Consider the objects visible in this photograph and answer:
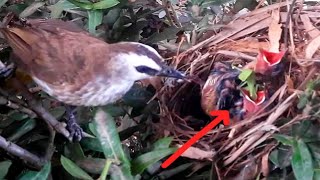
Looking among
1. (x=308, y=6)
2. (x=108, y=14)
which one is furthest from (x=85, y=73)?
(x=308, y=6)

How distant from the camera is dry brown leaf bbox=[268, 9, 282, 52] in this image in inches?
36.2

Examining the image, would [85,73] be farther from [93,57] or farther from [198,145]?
[198,145]

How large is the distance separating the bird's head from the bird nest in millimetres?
113

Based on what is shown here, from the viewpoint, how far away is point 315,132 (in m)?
0.80

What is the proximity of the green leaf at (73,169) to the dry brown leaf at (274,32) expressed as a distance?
34 cm

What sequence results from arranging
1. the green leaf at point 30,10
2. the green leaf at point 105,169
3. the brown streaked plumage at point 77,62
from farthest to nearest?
the green leaf at point 30,10 → the brown streaked plumage at point 77,62 → the green leaf at point 105,169

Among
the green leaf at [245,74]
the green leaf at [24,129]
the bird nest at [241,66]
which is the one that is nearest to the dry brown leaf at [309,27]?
the bird nest at [241,66]

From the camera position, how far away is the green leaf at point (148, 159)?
0.77 metres

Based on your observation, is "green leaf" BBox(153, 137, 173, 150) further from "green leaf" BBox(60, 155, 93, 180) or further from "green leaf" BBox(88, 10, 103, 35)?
"green leaf" BBox(88, 10, 103, 35)

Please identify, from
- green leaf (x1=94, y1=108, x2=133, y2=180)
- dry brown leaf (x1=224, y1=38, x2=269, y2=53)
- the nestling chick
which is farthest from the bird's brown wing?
dry brown leaf (x1=224, y1=38, x2=269, y2=53)

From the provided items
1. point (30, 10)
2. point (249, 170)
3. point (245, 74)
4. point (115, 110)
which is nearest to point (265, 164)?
point (249, 170)

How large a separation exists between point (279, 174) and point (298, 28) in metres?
0.24

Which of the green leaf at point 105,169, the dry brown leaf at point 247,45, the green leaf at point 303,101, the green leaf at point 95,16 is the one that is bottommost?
the green leaf at point 105,169

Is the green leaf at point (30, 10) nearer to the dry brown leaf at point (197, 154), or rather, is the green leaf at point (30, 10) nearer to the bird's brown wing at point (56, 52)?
the bird's brown wing at point (56, 52)
